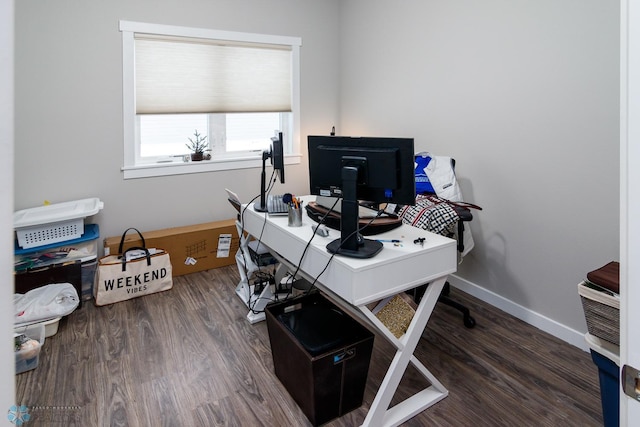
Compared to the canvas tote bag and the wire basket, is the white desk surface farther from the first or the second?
the wire basket

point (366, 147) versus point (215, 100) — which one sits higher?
point (215, 100)

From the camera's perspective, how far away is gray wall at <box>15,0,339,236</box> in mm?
3168

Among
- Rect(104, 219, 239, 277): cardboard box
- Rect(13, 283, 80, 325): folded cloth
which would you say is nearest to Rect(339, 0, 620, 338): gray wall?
Rect(104, 219, 239, 277): cardboard box

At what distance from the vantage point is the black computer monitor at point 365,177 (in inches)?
69.0

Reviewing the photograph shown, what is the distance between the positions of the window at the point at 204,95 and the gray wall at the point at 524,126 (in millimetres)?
1240

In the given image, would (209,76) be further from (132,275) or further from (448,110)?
(448,110)

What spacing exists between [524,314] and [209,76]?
330 centimetres

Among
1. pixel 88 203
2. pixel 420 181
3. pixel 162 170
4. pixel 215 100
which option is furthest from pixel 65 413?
pixel 215 100

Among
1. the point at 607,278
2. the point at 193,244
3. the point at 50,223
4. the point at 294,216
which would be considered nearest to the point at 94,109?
the point at 50,223

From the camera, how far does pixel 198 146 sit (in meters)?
4.05

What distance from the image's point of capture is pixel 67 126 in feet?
10.9

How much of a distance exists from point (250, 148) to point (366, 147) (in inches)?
108

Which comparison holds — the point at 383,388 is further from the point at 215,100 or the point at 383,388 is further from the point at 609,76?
the point at 215,100

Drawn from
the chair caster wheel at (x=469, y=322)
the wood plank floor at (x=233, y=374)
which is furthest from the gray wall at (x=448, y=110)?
the wood plank floor at (x=233, y=374)
